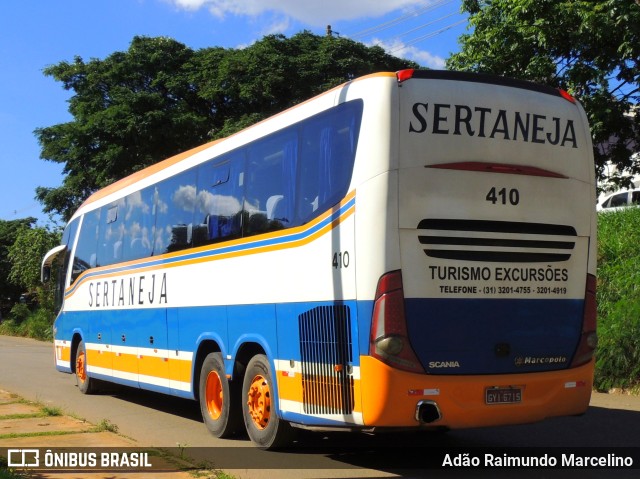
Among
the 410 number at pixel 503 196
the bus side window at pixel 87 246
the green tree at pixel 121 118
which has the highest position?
the green tree at pixel 121 118

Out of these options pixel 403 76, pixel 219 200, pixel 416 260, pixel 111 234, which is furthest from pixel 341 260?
pixel 111 234

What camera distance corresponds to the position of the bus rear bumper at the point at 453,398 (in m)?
6.85

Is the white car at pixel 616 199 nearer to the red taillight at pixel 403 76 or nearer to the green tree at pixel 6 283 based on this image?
the red taillight at pixel 403 76

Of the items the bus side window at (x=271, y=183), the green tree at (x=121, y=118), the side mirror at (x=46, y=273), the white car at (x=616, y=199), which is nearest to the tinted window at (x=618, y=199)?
the white car at (x=616, y=199)

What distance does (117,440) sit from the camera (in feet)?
30.1

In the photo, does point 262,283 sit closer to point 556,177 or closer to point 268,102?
point 556,177

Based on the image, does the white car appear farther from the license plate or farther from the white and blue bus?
the license plate

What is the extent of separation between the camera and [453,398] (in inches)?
276

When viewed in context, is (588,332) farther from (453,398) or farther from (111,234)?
(111,234)

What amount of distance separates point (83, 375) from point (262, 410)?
7.54 metres

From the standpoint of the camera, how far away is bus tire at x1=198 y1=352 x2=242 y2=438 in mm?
9547

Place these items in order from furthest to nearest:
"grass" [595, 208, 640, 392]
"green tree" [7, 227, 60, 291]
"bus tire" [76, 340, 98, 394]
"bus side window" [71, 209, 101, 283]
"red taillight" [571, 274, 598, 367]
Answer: "green tree" [7, 227, 60, 291], "bus tire" [76, 340, 98, 394], "bus side window" [71, 209, 101, 283], "grass" [595, 208, 640, 392], "red taillight" [571, 274, 598, 367]

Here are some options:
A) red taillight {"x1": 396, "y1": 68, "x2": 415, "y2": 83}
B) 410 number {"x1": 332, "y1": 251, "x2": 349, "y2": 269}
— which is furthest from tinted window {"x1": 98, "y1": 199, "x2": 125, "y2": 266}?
red taillight {"x1": 396, "y1": 68, "x2": 415, "y2": 83}

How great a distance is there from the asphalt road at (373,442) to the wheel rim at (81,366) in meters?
1.54
